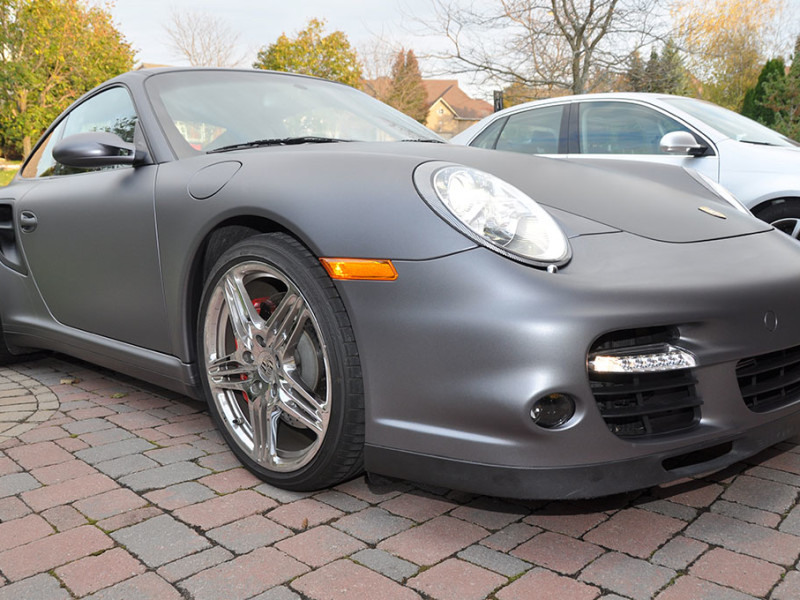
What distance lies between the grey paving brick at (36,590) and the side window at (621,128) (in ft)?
15.9

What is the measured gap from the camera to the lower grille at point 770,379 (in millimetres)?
2037

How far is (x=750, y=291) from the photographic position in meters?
2.00

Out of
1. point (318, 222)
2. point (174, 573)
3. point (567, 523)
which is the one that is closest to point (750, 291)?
point (567, 523)

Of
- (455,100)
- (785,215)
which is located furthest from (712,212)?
(455,100)

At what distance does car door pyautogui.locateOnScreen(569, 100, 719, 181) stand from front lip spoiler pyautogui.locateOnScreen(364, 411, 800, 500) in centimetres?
359

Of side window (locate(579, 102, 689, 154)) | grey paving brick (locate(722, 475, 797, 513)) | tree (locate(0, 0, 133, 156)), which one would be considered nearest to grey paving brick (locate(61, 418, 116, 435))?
grey paving brick (locate(722, 475, 797, 513))

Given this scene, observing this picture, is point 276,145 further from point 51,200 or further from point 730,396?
point 730,396

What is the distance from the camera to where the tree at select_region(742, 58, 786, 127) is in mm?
20812

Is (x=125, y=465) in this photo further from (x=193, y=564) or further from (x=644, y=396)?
(x=644, y=396)

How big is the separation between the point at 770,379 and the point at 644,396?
1.56 ft

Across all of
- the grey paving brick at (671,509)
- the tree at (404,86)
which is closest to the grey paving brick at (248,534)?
the grey paving brick at (671,509)

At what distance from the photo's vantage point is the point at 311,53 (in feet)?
131

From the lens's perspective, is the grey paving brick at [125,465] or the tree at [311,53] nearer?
the grey paving brick at [125,465]

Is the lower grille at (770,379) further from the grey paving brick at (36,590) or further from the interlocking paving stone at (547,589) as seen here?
the grey paving brick at (36,590)
